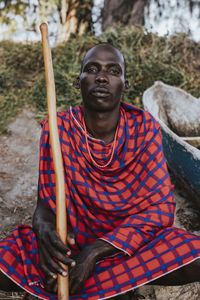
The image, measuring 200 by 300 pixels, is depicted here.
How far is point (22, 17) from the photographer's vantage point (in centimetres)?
680

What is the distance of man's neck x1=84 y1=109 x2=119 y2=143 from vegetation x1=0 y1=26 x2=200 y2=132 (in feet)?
8.95

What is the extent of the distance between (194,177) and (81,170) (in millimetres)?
1230

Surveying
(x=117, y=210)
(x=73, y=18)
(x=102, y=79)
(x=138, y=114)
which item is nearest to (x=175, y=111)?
(x=138, y=114)

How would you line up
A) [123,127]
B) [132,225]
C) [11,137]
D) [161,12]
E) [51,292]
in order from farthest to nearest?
[161,12] < [11,137] < [123,127] < [132,225] < [51,292]

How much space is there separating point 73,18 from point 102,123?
523 cm

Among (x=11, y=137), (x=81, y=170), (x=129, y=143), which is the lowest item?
(x=11, y=137)

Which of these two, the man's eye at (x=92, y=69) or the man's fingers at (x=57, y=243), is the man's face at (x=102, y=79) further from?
the man's fingers at (x=57, y=243)

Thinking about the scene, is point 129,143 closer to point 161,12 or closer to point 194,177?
point 194,177

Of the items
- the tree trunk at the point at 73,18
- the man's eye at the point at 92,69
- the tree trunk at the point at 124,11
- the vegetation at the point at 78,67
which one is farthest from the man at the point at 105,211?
the tree trunk at the point at 124,11

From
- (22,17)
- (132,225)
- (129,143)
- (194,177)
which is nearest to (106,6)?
(22,17)

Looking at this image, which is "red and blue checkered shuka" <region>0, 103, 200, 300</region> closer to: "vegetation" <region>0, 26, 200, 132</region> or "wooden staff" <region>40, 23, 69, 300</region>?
"wooden staff" <region>40, 23, 69, 300</region>

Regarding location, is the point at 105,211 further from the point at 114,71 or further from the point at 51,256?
the point at 114,71

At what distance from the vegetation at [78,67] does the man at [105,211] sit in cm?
279

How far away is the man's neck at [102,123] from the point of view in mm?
1762
